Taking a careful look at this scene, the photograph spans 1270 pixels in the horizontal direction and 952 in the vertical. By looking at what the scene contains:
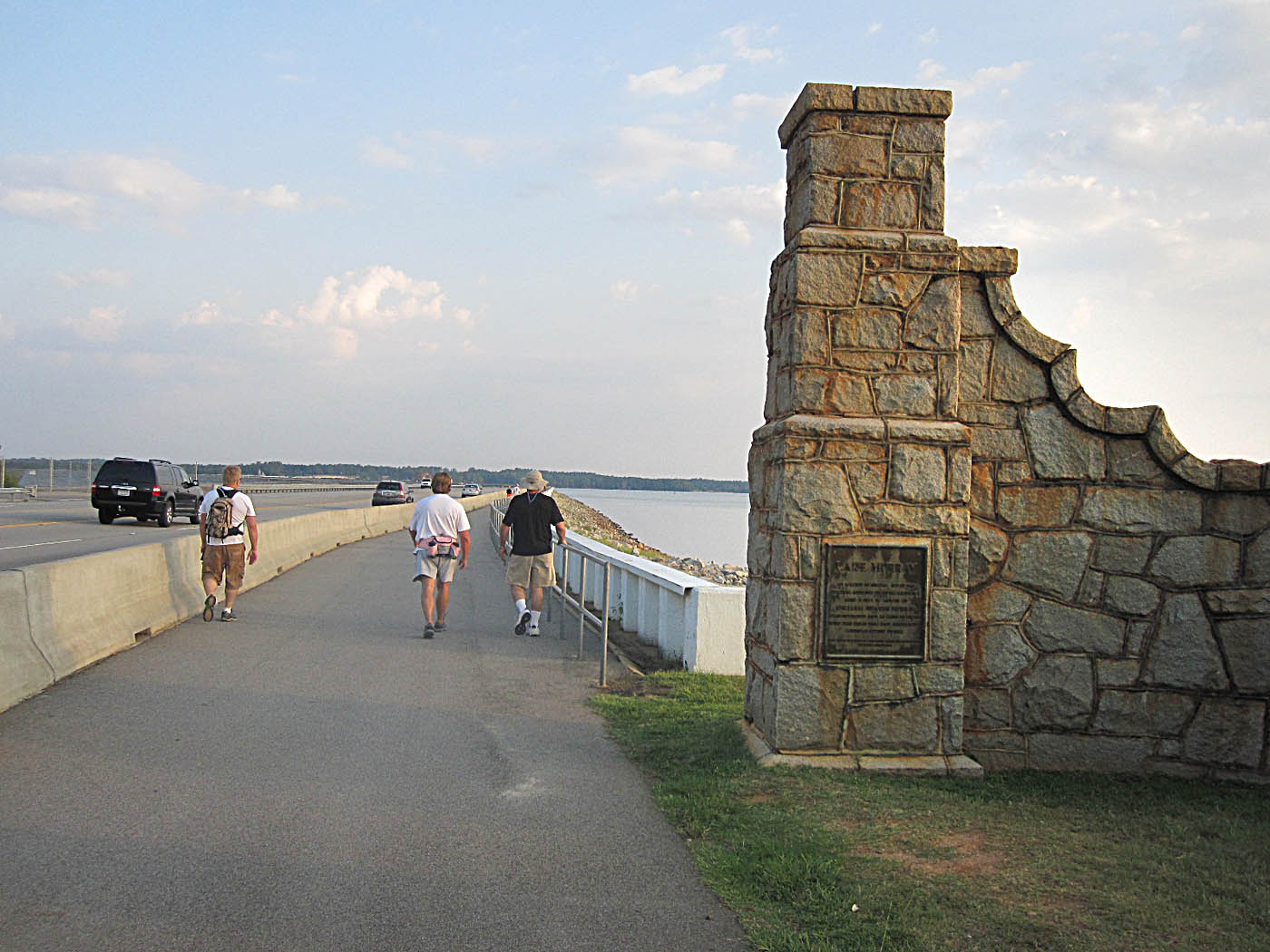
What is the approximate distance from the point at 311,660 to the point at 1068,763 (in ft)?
22.3

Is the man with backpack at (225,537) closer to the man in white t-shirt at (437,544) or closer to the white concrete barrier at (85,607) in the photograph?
the white concrete barrier at (85,607)

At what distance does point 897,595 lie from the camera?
6855 millimetres

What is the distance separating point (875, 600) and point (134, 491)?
28071 millimetres

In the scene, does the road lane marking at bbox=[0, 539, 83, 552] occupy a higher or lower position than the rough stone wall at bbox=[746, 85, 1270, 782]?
lower

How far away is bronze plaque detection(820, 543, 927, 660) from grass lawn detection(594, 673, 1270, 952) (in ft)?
2.59

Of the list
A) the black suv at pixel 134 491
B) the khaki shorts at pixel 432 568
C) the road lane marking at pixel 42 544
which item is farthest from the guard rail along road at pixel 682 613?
the black suv at pixel 134 491

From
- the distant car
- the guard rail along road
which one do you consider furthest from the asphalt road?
the distant car

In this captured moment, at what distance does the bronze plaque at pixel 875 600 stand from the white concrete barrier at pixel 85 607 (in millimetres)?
5823

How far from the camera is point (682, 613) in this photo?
1087cm

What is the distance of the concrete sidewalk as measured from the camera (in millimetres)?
4297

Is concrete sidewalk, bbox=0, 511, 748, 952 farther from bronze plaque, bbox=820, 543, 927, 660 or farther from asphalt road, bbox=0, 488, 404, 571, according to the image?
asphalt road, bbox=0, 488, 404, 571

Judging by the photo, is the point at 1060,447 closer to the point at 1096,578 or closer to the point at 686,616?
the point at 1096,578

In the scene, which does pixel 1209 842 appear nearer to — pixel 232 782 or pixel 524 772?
pixel 524 772

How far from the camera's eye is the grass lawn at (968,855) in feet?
14.3
